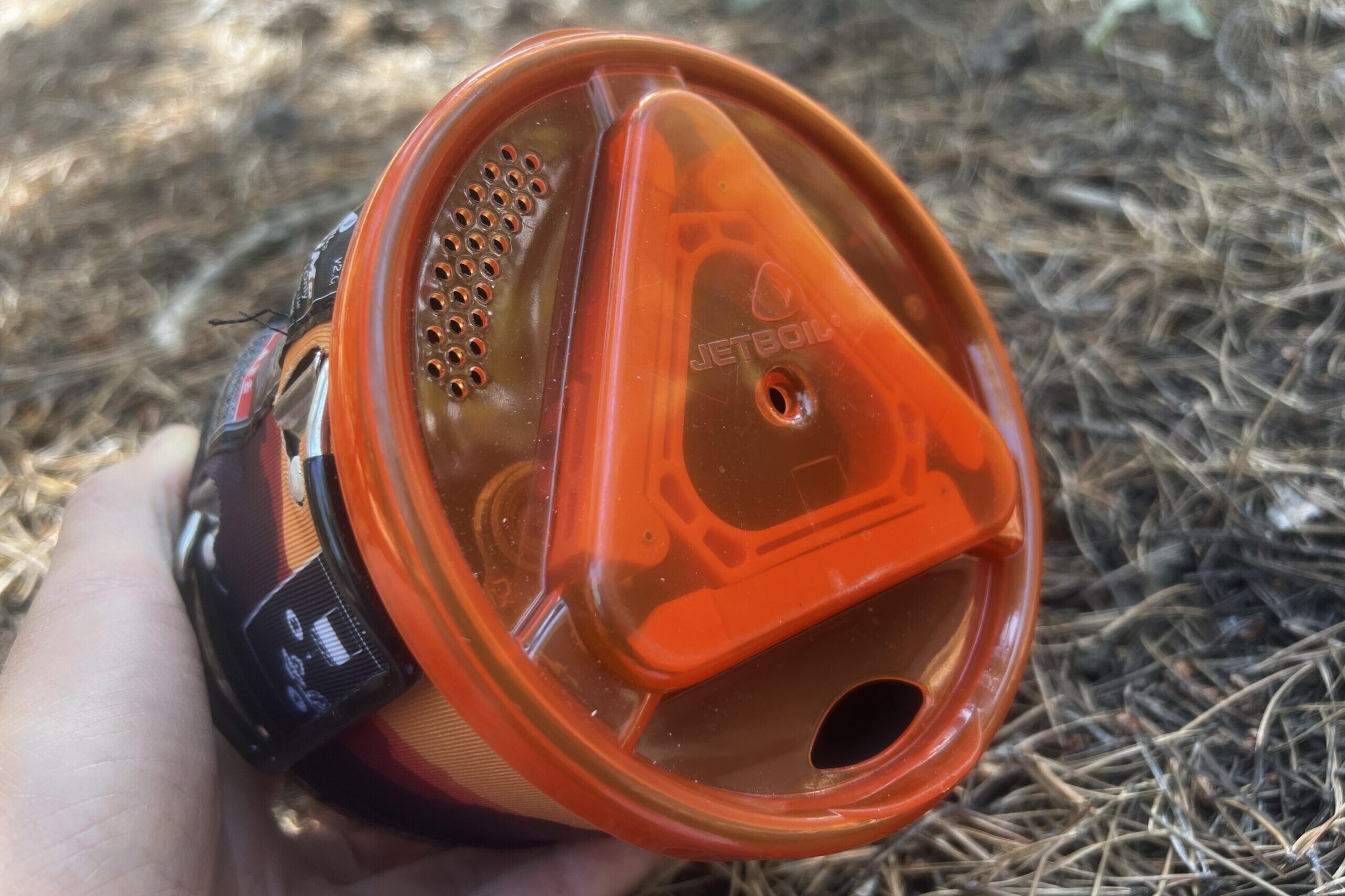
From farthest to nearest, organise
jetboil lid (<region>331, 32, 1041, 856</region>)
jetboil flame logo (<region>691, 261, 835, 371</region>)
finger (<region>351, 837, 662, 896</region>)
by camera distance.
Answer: finger (<region>351, 837, 662, 896</region>), jetboil flame logo (<region>691, 261, 835, 371</region>), jetboil lid (<region>331, 32, 1041, 856</region>)

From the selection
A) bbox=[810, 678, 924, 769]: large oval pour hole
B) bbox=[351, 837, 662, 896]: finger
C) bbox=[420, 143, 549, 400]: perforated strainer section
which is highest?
bbox=[420, 143, 549, 400]: perforated strainer section

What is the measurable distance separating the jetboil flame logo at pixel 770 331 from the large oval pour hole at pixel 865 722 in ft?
1.16

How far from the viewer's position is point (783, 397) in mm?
848

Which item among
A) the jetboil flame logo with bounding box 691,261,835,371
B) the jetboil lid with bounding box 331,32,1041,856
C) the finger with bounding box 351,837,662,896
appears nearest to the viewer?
the jetboil lid with bounding box 331,32,1041,856

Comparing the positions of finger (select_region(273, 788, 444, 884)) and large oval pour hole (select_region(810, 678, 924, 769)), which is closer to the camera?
large oval pour hole (select_region(810, 678, 924, 769))

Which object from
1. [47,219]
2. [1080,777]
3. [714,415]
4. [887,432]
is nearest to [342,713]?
[714,415]

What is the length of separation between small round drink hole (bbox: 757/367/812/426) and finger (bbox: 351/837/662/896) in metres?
0.52

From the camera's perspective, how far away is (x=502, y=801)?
791mm

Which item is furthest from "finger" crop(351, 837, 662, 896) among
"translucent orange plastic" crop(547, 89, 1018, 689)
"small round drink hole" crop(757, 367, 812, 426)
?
"small round drink hole" crop(757, 367, 812, 426)

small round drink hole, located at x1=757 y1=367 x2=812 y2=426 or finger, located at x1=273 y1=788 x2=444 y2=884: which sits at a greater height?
small round drink hole, located at x1=757 y1=367 x2=812 y2=426

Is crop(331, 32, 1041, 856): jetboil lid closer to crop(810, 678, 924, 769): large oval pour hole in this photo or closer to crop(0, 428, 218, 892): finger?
crop(810, 678, 924, 769): large oval pour hole

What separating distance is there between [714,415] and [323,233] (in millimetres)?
1280

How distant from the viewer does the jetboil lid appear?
646 mm

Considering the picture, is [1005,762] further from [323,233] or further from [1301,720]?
[323,233]
